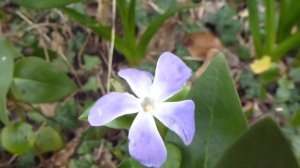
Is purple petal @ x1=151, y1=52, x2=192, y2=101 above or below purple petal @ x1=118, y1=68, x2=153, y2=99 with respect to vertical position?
above

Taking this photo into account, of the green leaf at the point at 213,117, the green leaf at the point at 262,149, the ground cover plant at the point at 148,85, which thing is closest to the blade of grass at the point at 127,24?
the ground cover plant at the point at 148,85

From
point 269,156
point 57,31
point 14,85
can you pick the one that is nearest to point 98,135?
point 14,85

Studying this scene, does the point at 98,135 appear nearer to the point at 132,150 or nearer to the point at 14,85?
the point at 14,85

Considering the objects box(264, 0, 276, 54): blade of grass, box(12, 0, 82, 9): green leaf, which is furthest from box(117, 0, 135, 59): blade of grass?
box(264, 0, 276, 54): blade of grass

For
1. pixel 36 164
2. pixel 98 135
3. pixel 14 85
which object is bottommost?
pixel 36 164

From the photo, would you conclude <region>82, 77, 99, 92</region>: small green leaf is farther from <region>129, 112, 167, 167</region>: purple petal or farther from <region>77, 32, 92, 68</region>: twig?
<region>129, 112, 167, 167</region>: purple petal

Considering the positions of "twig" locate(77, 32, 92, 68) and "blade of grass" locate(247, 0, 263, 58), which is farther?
"twig" locate(77, 32, 92, 68)
